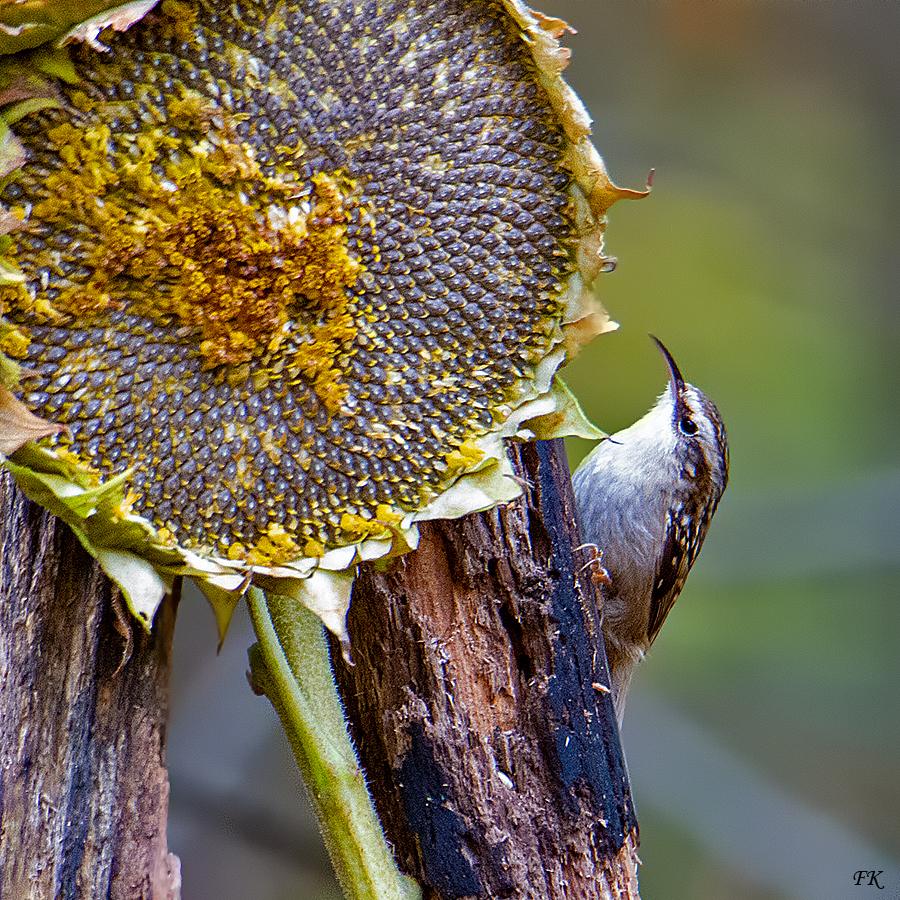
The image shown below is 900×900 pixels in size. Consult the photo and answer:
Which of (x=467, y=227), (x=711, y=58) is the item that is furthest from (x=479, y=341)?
(x=711, y=58)

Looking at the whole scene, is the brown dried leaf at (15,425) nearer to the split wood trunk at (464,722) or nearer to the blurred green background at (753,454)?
the split wood trunk at (464,722)

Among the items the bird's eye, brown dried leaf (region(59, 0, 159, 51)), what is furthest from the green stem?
the bird's eye

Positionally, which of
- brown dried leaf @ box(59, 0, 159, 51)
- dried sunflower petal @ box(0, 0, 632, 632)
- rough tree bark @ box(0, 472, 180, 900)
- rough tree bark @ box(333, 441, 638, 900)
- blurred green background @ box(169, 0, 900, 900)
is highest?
brown dried leaf @ box(59, 0, 159, 51)

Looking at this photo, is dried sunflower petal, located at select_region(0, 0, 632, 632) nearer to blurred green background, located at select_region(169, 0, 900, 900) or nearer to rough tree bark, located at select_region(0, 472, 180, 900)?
rough tree bark, located at select_region(0, 472, 180, 900)

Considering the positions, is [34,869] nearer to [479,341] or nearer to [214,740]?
[479,341]

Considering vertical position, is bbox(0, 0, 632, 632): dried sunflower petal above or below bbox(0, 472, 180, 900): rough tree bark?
above
